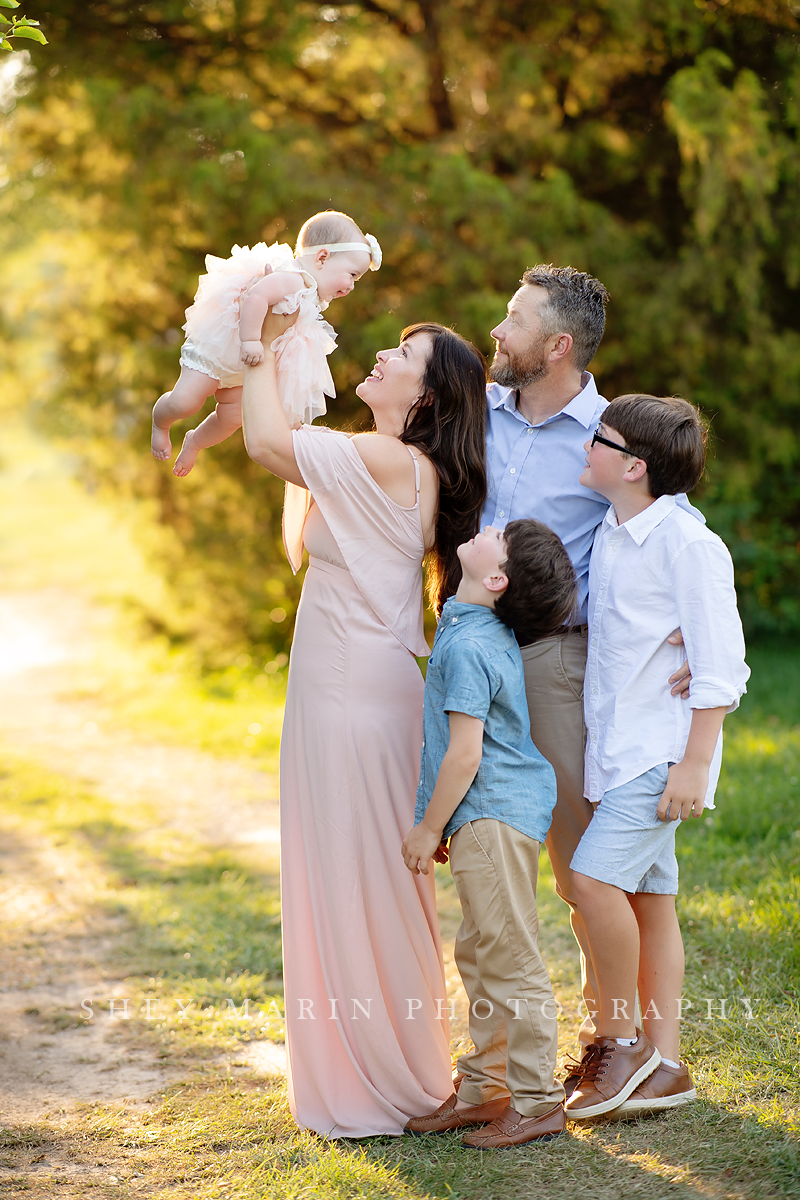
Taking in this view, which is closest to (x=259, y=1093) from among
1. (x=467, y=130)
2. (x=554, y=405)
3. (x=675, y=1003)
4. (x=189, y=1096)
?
(x=189, y=1096)

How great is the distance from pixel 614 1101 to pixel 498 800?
82 centimetres

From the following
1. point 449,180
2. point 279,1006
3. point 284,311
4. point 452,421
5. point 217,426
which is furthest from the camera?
point 449,180

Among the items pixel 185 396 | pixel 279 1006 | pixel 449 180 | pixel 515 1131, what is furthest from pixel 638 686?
pixel 449 180

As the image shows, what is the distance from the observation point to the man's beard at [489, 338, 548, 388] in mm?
2836

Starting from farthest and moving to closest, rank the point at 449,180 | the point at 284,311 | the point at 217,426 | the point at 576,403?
the point at 449,180 → the point at 217,426 → the point at 576,403 → the point at 284,311

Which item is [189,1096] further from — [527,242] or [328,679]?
[527,242]

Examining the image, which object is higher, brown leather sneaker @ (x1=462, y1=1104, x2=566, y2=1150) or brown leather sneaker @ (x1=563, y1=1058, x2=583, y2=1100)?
brown leather sneaker @ (x1=462, y1=1104, x2=566, y2=1150)

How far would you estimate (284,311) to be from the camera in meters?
2.65

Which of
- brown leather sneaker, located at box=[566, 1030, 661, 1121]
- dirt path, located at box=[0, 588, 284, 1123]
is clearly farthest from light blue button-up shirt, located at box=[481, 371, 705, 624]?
dirt path, located at box=[0, 588, 284, 1123]

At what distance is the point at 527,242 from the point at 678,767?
18.3 feet

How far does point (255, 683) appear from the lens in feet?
28.5

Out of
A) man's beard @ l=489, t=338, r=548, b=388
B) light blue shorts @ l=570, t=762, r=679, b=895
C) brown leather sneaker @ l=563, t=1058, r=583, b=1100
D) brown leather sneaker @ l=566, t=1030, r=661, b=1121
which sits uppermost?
man's beard @ l=489, t=338, r=548, b=388

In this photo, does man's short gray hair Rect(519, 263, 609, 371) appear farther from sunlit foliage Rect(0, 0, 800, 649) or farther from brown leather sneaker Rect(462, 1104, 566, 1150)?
sunlit foliage Rect(0, 0, 800, 649)

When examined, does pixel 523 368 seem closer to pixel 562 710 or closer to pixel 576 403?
pixel 576 403
